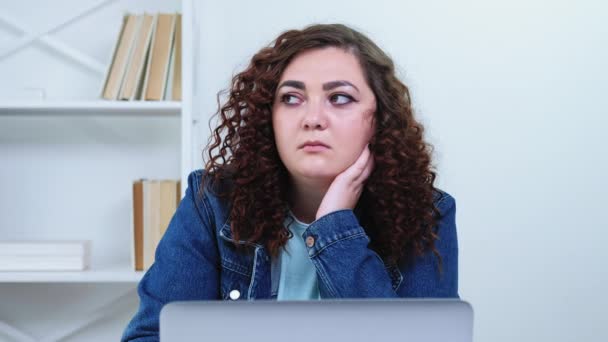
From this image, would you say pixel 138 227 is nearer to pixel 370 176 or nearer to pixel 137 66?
pixel 137 66

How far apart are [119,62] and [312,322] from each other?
148cm

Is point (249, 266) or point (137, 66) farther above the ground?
point (137, 66)

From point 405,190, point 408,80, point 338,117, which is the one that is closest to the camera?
point 338,117

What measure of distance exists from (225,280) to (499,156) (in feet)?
3.90

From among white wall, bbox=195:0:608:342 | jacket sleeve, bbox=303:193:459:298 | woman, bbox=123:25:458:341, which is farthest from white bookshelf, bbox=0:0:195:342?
jacket sleeve, bbox=303:193:459:298

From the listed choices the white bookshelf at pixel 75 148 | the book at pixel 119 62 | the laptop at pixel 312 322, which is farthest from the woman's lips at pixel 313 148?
the white bookshelf at pixel 75 148

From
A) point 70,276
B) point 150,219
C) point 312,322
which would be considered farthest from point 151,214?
point 312,322

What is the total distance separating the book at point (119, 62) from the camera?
1.89 m

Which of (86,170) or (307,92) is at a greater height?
(307,92)

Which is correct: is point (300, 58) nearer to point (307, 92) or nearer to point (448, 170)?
point (307, 92)

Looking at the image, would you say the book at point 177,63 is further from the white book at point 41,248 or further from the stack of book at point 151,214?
the white book at point 41,248

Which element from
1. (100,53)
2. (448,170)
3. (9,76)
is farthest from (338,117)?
(9,76)

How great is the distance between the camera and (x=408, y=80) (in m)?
2.12

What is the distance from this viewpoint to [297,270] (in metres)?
1.31
